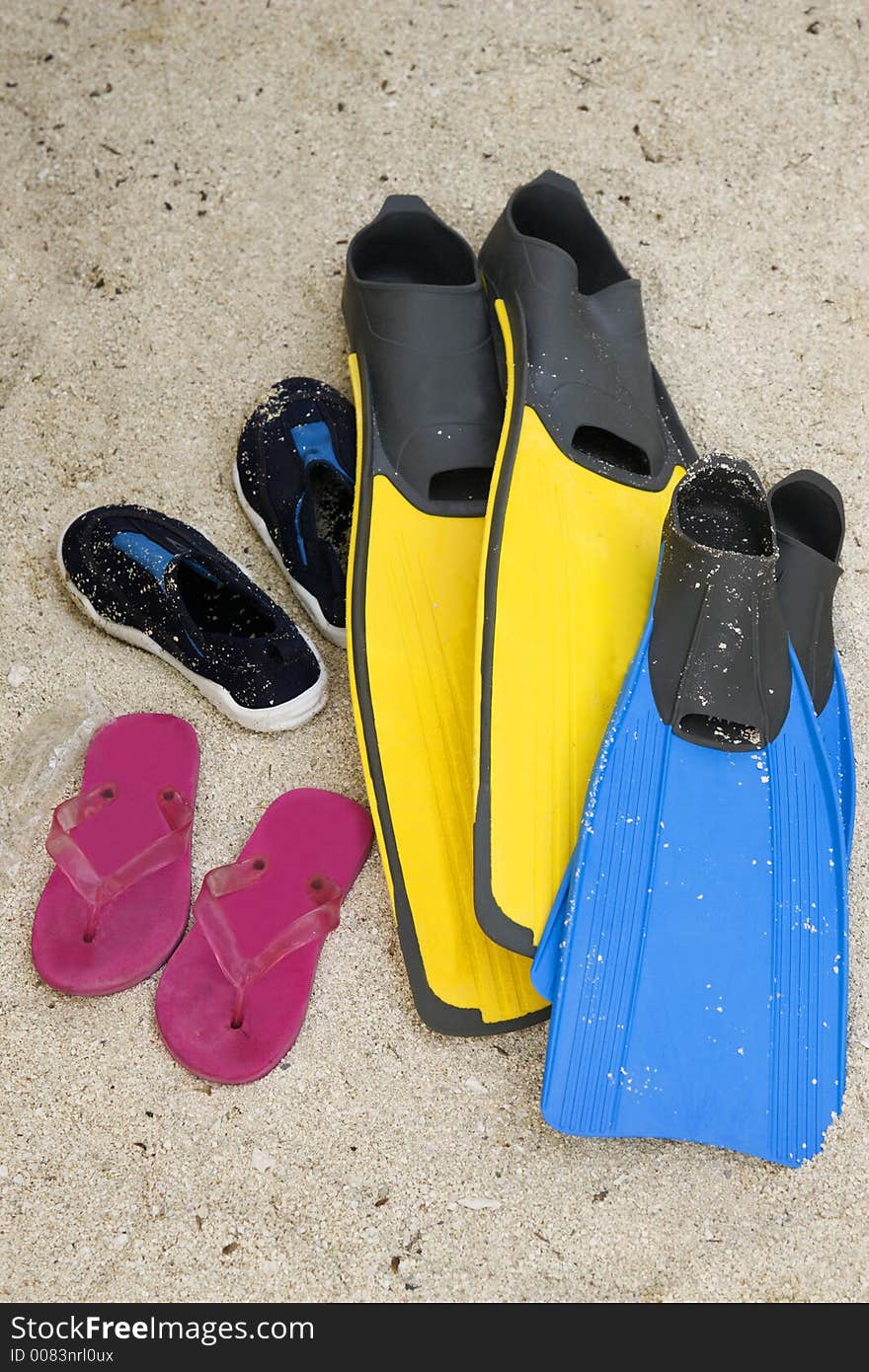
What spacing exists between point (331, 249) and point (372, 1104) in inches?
48.9

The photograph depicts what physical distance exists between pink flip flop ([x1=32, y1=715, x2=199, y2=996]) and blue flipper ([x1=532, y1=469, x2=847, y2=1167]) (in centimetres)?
47

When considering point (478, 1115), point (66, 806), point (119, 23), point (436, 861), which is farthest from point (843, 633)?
point (119, 23)

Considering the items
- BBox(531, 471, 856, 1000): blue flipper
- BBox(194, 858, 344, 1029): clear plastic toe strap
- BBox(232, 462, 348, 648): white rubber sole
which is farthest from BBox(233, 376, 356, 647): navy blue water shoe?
BBox(531, 471, 856, 1000): blue flipper

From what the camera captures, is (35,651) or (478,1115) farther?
(35,651)

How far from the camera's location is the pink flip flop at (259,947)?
1.25 meters

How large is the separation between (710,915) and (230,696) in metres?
0.63

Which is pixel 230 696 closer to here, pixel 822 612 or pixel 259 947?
pixel 259 947

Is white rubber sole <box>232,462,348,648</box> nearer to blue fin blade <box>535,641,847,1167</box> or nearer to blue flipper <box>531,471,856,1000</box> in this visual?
Result: blue fin blade <box>535,641,847,1167</box>

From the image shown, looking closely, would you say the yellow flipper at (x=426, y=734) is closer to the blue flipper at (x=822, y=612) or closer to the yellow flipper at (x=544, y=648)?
the yellow flipper at (x=544, y=648)

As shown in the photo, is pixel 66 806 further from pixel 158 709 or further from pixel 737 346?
pixel 737 346

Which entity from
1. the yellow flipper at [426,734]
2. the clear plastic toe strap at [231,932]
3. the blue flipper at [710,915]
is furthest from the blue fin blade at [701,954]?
the clear plastic toe strap at [231,932]

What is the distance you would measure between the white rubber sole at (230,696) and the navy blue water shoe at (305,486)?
0.23 ft

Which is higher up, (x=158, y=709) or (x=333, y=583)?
(x=333, y=583)
